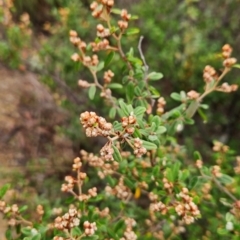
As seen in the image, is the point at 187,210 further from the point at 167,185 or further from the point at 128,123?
the point at 128,123

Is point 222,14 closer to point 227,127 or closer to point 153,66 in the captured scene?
point 153,66

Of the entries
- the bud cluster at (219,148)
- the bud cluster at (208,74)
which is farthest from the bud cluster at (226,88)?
the bud cluster at (219,148)

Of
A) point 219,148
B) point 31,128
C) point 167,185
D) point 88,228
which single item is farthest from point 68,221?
point 31,128

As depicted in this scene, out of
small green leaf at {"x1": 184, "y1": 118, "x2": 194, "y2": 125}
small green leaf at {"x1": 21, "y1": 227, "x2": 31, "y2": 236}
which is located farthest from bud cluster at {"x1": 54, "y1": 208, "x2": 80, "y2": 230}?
small green leaf at {"x1": 184, "y1": 118, "x2": 194, "y2": 125}

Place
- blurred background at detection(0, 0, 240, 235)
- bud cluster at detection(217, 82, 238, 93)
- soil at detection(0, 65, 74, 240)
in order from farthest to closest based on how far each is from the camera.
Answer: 1. soil at detection(0, 65, 74, 240)
2. blurred background at detection(0, 0, 240, 235)
3. bud cluster at detection(217, 82, 238, 93)

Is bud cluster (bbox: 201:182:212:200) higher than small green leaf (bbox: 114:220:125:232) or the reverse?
higher

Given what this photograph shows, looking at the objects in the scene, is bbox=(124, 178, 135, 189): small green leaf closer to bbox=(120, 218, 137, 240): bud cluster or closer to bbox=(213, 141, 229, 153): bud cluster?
bbox=(120, 218, 137, 240): bud cluster

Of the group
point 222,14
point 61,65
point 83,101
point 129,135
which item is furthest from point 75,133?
point 129,135

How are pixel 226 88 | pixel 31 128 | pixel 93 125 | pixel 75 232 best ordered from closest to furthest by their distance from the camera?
pixel 93 125 → pixel 75 232 → pixel 226 88 → pixel 31 128
